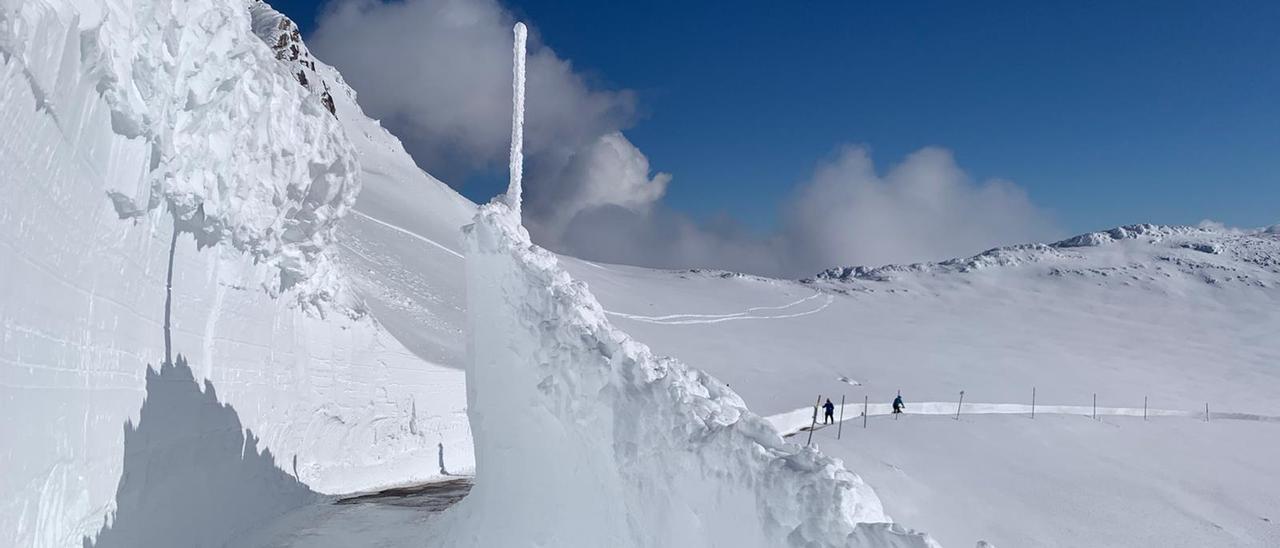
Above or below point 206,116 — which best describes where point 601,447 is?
below

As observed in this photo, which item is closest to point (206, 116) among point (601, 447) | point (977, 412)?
point (601, 447)

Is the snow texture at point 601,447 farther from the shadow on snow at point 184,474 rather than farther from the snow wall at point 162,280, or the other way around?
the snow wall at point 162,280

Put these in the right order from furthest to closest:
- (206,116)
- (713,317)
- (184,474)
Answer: (713,317) < (206,116) < (184,474)

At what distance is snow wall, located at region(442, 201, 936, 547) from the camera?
16.3 ft

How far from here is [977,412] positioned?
27797mm

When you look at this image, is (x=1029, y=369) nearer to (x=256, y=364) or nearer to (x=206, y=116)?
(x=256, y=364)

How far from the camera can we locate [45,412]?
5781 millimetres

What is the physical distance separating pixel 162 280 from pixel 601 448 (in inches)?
195

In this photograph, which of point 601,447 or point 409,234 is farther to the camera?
point 409,234

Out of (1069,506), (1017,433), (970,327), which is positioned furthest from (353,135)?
Result: (1069,506)

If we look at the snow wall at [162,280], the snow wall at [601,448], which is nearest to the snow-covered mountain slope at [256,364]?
the snow wall at [162,280]

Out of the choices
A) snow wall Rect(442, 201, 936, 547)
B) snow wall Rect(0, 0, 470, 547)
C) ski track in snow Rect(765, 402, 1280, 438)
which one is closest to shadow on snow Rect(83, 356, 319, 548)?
snow wall Rect(0, 0, 470, 547)

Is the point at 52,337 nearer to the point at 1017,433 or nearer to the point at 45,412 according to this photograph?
the point at 45,412

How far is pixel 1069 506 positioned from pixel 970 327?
3671cm
